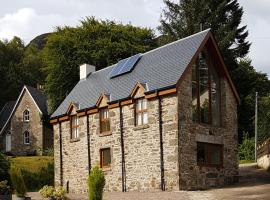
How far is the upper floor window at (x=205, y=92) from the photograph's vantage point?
99.3 ft

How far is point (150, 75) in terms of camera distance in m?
31.2

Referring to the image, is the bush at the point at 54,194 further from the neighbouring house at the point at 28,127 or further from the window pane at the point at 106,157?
the neighbouring house at the point at 28,127

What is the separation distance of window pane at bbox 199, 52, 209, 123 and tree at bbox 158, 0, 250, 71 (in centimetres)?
2148

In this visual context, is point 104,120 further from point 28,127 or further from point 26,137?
point 26,137

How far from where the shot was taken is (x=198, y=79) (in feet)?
101

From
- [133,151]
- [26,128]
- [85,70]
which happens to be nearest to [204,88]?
[133,151]

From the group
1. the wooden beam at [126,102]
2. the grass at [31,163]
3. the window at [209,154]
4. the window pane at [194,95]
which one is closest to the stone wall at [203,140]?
the window at [209,154]

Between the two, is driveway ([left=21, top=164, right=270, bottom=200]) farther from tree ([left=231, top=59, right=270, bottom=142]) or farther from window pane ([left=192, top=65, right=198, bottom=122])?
tree ([left=231, top=59, right=270, bottom=142])

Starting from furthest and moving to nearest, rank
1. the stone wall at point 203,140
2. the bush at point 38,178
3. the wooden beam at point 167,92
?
the bush at point 38,178 → the stone wall at point 203,140 → the wooden beam at point 167,92

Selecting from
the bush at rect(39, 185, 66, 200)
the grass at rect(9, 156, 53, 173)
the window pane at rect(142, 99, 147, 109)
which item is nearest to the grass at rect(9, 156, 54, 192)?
the grass at rect(9, 156, 53, 173)

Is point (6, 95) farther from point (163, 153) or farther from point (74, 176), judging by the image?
point (163, 153)

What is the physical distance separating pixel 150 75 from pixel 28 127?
3300 centimetres

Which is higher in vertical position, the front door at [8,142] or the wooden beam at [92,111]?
the wooden beam at [92,111]

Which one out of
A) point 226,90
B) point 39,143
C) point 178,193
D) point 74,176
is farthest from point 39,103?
point 178,193
